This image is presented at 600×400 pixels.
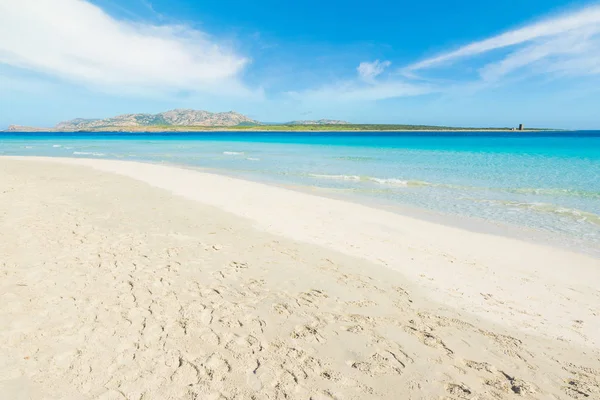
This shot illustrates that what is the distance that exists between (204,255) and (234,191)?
26.3 ft

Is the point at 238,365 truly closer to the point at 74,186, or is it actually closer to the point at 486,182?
the point at 74,186

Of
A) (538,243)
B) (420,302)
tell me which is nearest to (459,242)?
(538,243)

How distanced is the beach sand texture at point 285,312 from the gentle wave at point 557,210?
15.4ft

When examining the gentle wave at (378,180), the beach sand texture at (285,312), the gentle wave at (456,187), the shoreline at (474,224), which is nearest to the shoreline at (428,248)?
the beach sand texture at (285,312)

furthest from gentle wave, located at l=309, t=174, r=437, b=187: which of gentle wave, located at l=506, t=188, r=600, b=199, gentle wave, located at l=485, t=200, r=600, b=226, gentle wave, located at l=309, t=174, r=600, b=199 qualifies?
gentle wave, located at l=485, t=200, r=600, b=226

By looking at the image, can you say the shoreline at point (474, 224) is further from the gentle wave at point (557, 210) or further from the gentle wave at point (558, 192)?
the gentle wave at point (558, 192)

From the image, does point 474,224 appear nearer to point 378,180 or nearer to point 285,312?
point 285,312

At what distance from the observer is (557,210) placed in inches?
478

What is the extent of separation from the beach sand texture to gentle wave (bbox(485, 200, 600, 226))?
4.71 meters

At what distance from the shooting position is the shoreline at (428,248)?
579cm

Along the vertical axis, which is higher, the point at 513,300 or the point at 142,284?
the point at 142,284

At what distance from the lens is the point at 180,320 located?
4.54m

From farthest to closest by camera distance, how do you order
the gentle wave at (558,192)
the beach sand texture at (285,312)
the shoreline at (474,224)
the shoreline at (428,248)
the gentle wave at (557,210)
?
the gentle wave at (558,192)
the gentle wave at (557,210)
the shoreline at (474,224)
the shoreline at (428,248)
the beach sand texture at (285,312)

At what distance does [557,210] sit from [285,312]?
12484 mm
